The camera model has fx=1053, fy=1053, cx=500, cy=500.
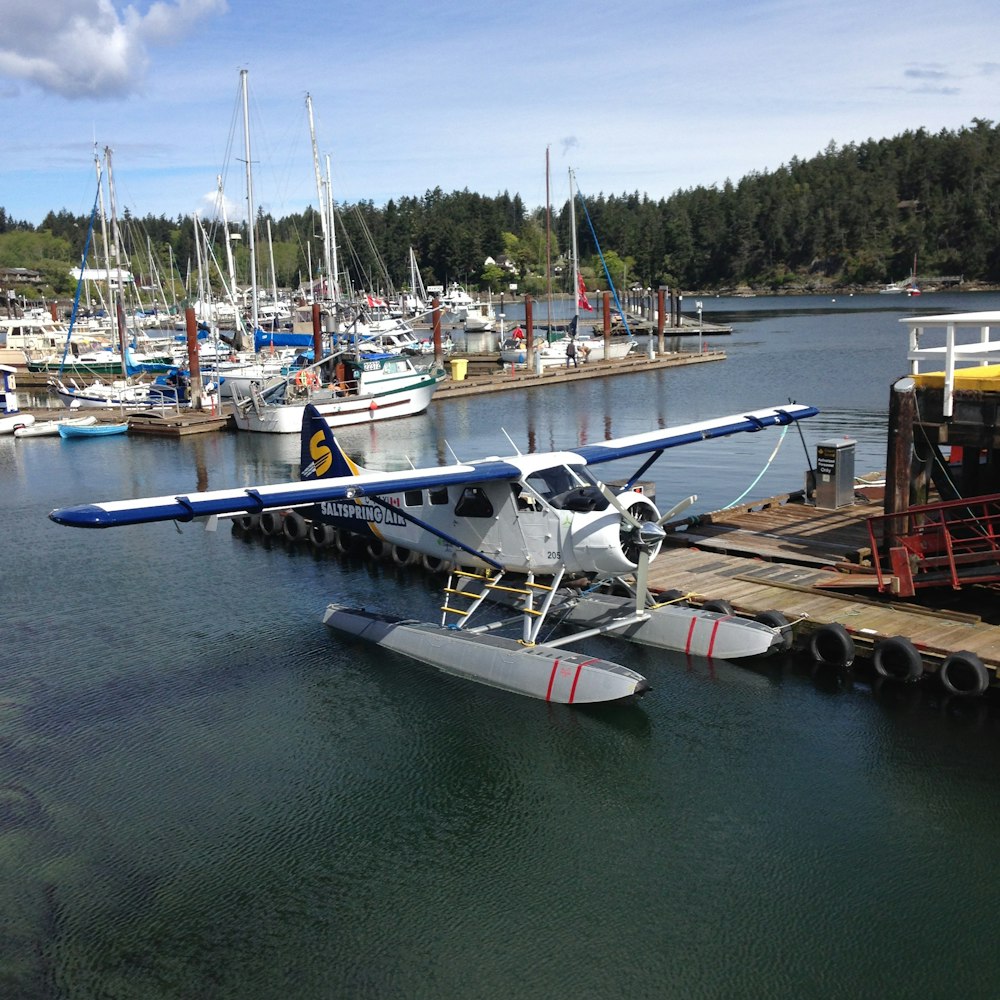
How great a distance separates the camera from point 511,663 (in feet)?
47.1

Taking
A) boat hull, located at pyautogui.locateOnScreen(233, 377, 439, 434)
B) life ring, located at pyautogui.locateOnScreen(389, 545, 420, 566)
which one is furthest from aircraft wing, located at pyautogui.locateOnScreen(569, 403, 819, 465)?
boat hull, located at pyautogui.locateOnScreen(233, 377, 439, 434)

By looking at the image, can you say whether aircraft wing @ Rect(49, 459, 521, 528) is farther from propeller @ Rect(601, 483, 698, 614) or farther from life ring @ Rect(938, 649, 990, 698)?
life ring @ Rect(938, 649, 990, 698)

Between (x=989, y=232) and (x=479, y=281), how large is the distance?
7561cm

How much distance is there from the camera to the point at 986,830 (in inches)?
Result: 424

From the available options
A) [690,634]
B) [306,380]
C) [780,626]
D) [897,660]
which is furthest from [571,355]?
[897,660]

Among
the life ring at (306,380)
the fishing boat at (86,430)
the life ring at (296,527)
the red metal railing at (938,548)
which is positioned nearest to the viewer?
the red metal railing at (938,548)

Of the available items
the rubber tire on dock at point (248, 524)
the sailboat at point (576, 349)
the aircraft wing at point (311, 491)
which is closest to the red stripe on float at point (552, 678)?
the aircraft wing at point (311, 491)

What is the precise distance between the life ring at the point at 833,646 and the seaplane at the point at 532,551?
556mm

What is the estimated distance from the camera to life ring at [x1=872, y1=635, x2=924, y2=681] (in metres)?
13.3

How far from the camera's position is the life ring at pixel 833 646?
46.0 feet

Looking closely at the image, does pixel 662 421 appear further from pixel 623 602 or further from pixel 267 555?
pixel 623 602

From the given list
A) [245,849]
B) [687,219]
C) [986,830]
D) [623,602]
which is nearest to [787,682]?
[623,602]

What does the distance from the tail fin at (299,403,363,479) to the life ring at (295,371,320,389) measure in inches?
925

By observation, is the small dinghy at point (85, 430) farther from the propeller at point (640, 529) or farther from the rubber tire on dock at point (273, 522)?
the propeller at point (640, 529)
